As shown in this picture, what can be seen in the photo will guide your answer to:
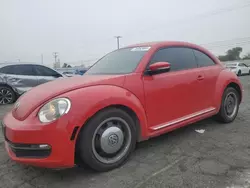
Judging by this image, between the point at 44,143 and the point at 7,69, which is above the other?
the point at 7,69

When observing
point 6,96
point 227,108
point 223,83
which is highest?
point 223,83

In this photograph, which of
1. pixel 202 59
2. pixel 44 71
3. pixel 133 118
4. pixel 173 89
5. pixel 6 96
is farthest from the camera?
pixel 44 71

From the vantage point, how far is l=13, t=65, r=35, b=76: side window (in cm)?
848

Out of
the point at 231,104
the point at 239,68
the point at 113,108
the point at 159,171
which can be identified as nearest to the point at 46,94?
the point at 113,108

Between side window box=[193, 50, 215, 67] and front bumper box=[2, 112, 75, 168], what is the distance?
2.60 meters

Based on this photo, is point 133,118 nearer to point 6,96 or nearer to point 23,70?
point 6,96

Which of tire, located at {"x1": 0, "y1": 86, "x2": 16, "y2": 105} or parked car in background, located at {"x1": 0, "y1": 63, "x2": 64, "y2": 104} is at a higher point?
parked car in background, located at {"x1": 0, "y1": 63, "x2": 64, "y2": 104}

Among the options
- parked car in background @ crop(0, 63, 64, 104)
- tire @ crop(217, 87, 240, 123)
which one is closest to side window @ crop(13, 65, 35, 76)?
parked car in background @ crop(0, 63, 64, 104)

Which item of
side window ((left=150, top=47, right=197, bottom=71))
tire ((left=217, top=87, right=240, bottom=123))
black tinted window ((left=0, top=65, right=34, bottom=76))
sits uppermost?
side window ((left=150, top=47, right=197, bottom=71))

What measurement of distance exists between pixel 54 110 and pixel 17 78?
22.3 feet

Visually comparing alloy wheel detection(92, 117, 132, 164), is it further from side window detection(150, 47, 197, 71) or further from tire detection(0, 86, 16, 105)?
tire detection(0, 86, 16, 105)

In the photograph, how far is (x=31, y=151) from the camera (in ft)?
7.73

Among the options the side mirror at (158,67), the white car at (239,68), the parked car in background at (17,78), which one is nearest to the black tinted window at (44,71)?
the parked car in background at (17,78)

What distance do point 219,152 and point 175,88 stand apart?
101 centimetres
